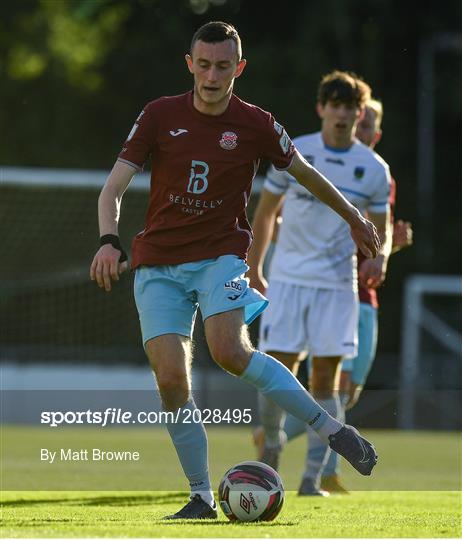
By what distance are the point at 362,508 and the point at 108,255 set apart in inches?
86.6

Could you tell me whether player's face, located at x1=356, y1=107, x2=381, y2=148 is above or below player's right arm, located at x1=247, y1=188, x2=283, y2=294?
above

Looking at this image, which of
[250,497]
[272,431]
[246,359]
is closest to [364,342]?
[272,431]

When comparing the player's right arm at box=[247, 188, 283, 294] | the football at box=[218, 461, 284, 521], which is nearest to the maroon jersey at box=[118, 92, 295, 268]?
the football at box=[218, 461, 284, 521]

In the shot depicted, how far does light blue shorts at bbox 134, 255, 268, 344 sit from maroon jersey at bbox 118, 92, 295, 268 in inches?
2.0

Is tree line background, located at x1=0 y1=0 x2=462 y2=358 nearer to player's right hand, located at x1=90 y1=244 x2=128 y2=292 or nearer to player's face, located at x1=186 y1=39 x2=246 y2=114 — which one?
player's face, located at x1=186 y1=39 x2=246 y2=114

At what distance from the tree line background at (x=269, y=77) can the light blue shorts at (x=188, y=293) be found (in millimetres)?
20555

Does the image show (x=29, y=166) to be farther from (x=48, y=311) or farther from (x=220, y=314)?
(x=220, y=314)

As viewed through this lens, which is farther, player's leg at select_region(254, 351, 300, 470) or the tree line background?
the tree line background

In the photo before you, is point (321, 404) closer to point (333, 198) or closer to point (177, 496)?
point (177, 496)

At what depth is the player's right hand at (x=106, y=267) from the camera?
5.88 m

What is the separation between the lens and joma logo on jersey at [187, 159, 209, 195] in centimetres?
634

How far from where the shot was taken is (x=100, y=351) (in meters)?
21.8

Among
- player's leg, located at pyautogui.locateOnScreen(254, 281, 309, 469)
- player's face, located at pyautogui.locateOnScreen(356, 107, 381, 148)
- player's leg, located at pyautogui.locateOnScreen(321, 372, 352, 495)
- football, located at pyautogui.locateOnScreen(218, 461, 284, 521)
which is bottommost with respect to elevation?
player's leg, located at pyautogui.locateOnScreen(321, 372, 352, 495)

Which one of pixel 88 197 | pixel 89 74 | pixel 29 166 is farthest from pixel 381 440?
pixel 89 74
